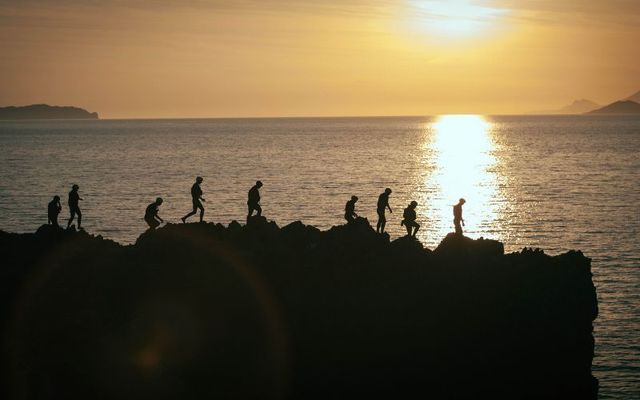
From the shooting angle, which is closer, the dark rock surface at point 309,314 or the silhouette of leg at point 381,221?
the dark rock surface at point 309,314

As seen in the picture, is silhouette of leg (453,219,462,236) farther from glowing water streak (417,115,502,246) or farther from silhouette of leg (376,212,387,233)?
glowing water streak (417,115,502,246)

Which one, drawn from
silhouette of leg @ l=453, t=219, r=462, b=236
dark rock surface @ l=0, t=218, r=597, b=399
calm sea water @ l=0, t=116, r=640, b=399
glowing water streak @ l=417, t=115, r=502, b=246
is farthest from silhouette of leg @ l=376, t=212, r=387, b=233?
glowing water streak @ l=417, t=115, r=502, b=246

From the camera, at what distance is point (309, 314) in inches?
1115

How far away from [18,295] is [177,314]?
20.4 ft

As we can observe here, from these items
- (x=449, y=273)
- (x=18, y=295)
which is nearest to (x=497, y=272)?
(x=449, y=273)

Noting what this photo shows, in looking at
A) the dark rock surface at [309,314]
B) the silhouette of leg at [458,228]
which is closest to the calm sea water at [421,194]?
the dark rock surface at [309,314]

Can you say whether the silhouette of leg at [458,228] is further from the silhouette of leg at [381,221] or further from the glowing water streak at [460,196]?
the glowing water streak at [460,196]

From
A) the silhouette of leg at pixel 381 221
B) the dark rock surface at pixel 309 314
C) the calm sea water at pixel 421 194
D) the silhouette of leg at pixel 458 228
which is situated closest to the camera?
the dark rock surface at pixel 309 314

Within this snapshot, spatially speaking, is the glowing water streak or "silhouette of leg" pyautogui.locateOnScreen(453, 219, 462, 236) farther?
the glowing water streak

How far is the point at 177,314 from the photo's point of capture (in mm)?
27406

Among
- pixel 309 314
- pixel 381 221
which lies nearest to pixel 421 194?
pixel 381 221

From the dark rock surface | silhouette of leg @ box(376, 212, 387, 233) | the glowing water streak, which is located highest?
silhouette of leg @ box(376, 212, 387, 233)

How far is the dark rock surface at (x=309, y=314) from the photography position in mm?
26812

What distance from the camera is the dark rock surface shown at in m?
26.8
